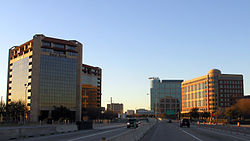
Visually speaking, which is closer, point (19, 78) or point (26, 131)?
point (26, 131)

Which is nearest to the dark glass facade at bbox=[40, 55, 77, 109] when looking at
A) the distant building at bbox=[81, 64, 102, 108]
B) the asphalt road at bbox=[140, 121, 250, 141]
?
the distant building at bbox=[81, 64, 102, 108]

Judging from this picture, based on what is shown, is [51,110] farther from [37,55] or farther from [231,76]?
[231,76]

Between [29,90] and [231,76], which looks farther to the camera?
[231,76]

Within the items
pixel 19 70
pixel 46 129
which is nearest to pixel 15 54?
pixel 19 70

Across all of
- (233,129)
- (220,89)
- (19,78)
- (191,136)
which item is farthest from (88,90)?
(191,136)

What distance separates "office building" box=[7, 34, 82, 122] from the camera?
13425 cm

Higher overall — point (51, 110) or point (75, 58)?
point (75, 58)

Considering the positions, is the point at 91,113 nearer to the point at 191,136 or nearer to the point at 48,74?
the point at 48,74

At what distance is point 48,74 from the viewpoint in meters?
136

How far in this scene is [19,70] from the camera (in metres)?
150

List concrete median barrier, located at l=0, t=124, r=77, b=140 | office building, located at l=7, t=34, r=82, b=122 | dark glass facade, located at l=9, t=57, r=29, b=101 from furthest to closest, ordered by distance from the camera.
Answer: dark glass facade, located at l=9, t=57, r=29, b=101 → office building, located at l=7, t=34, r=82, b=122 → concrete median barrier, located at l=0, t=124, r=77, b=140

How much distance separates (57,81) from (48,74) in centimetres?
518

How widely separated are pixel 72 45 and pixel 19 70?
97.4ft

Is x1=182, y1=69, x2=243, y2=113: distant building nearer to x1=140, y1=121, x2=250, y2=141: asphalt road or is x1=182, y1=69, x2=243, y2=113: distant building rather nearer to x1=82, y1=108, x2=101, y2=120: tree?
x1=82, y1=108, x2=101, y2=120: tree
